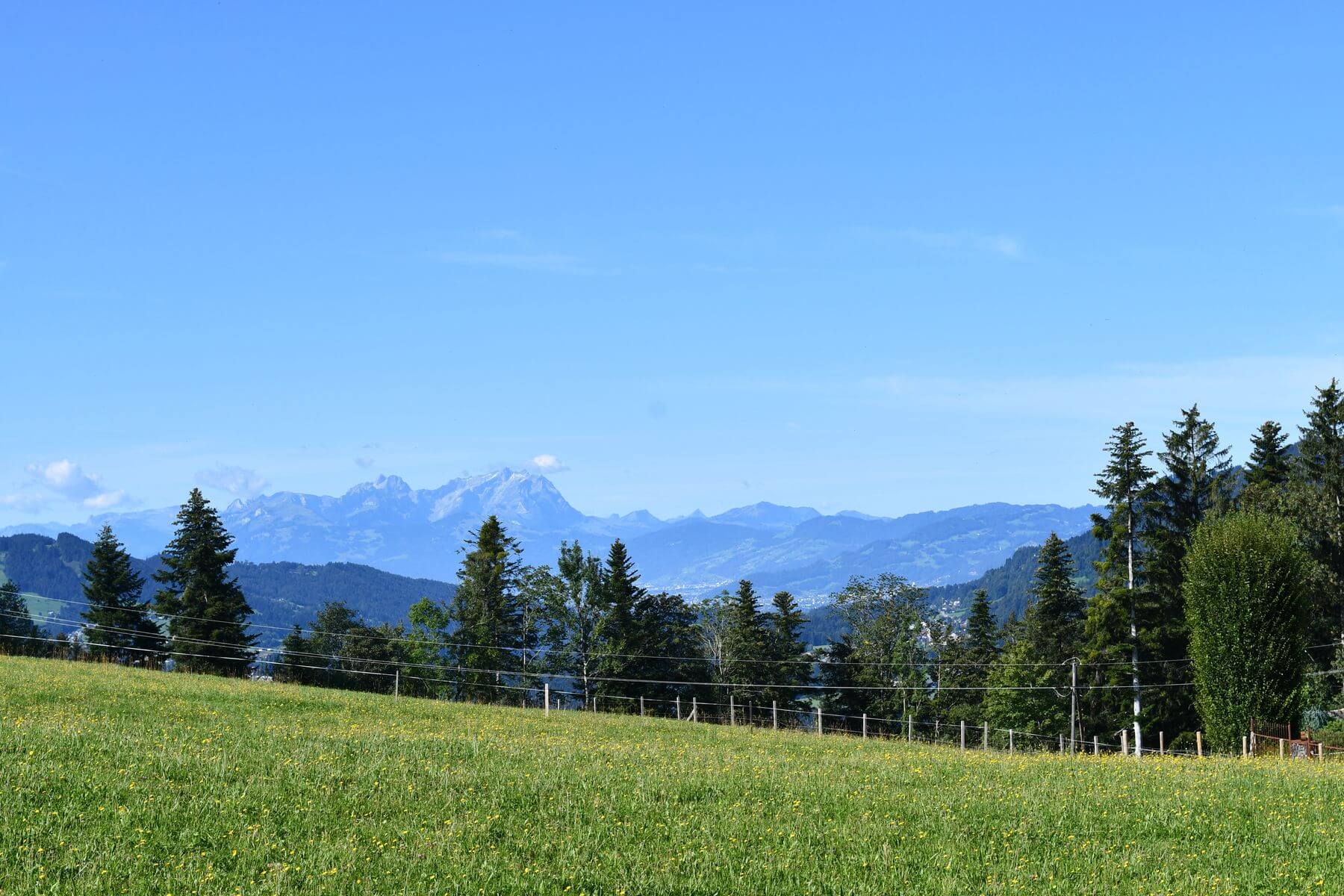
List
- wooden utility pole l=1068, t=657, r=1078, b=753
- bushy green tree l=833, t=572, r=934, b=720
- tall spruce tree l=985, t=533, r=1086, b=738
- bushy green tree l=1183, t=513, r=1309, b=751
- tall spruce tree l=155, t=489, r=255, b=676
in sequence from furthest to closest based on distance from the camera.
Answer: bushy green tree l=833, t=572, r=934, b=720, tall spruce tree l=985, t=533, r=1086, b=738, tall spruce tree l=155, t=489, r=255, b=676, wooden utility pole l=1068, t=657, r=1078, b=753, bushy green tree l=1183, t=513, r=1309, b=751

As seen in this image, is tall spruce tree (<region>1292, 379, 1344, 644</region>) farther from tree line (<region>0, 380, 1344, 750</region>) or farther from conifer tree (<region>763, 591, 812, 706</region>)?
conifer tree (<region>763, 591, 812, 706</region>)

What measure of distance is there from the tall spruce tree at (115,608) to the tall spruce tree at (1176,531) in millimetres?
60464

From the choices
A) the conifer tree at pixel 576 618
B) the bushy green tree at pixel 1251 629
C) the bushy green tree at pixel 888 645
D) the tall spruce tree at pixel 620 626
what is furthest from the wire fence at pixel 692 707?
the bushy green tree at pixel 1251 629

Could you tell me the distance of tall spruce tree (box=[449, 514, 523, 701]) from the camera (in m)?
86.1

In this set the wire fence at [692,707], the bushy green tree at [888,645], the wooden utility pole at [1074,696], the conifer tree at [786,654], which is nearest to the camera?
the wooden utility pole at [1074,696]

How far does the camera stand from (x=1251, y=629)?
49500 mm

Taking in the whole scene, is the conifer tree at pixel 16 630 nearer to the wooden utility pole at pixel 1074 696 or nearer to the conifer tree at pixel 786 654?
the conifer tree at pixel 786 654

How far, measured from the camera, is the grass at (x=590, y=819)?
13773 mm

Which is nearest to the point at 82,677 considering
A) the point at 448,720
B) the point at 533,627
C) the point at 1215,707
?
the point at 448,720

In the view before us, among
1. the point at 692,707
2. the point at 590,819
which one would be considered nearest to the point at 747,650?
the point at 692,707

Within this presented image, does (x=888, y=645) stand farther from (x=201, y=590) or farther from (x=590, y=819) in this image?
(x=590, y=819)

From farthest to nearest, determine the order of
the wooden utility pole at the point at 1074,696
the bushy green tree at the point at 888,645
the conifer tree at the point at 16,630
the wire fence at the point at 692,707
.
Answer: the bushy green tree at the point at 888,645 < the wire fence at the point at 692,707 < the wooden utility pole at the point at 1074,696 < the conifer tree at the point at 16,630

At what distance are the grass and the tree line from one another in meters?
26.1

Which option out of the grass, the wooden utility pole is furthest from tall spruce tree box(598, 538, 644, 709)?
the grass
